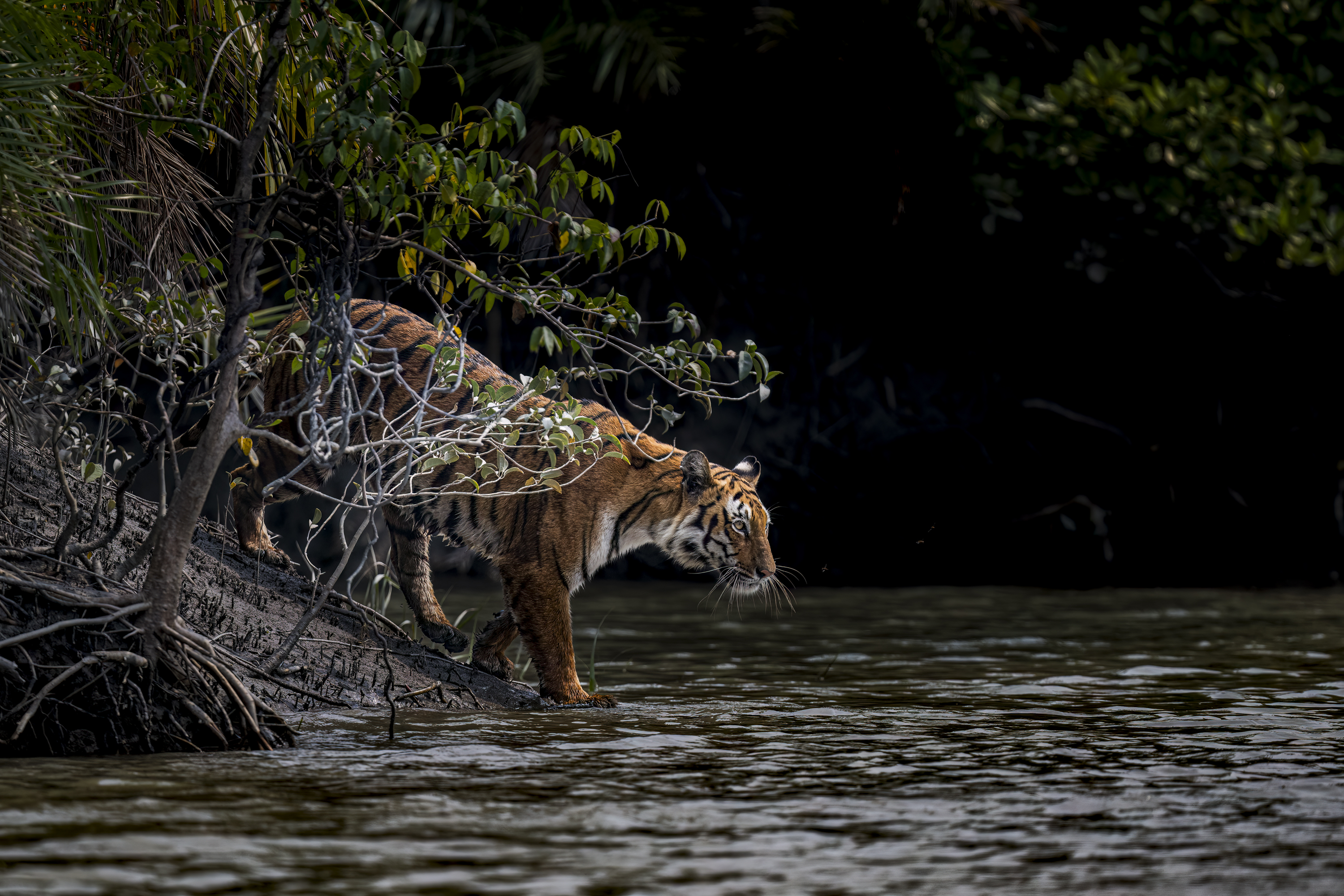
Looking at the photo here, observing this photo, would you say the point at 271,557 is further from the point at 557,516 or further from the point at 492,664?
the point at 557,516

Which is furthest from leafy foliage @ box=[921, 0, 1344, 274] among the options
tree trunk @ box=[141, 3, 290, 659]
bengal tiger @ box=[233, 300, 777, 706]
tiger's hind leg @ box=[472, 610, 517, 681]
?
tree trunk @ box=[141, 3, 290, 659]

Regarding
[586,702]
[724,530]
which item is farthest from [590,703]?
[724,530]

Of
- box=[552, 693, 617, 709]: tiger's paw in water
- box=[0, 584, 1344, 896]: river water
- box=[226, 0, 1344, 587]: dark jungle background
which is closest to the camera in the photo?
box=[0, 584, 1344, 896]: river water

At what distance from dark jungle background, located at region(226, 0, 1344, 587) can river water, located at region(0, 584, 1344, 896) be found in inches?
239

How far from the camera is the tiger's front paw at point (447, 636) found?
24.1 ft

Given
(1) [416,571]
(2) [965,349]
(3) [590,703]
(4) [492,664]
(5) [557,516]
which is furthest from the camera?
(2) [965,349]

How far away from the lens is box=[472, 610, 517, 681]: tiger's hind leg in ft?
22.7

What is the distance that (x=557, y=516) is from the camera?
6.52 m

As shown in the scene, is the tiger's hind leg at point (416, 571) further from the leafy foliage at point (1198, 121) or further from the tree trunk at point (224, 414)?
the leafy foliage at point (1198, 121)

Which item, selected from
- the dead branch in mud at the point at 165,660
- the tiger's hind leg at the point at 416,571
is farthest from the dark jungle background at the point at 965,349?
the dead branch in mud at the point at 165,660

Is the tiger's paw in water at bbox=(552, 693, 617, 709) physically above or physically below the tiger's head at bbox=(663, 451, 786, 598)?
below

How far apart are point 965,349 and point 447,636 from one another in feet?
25.0

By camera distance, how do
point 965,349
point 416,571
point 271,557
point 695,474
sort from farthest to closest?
1. point 965,349
2. point 416,571
3. point 271,557
4. point 695,474

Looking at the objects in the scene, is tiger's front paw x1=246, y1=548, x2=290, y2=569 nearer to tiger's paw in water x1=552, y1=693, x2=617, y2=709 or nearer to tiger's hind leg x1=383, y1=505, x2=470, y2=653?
tiger's hind leg x1=383, y1=505, x2=470, y2=653
